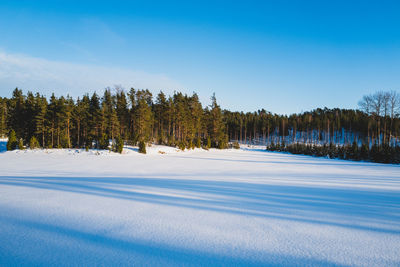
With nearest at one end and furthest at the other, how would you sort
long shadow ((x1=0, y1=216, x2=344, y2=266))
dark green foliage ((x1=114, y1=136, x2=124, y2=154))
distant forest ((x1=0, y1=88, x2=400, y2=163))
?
long shadow ((x1=0, y1=216, x2=344, y2=266)) < dark green foliage ((x1=114, y1=136, x2=124, y2=154)) < distant forest ((x1=0, y1=88, x2=400, y2=163))

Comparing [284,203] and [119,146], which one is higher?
[119,146]

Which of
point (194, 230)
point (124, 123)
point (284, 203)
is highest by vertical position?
point (124, 123)

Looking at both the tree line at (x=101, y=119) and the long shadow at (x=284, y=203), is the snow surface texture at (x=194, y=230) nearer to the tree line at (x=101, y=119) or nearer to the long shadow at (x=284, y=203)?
the long shadow at (x=284, y=203)

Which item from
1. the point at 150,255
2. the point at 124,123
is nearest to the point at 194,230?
the point at 150,255

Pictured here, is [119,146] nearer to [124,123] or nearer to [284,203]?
[124,123]

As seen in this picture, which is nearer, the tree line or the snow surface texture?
the snow surface texture

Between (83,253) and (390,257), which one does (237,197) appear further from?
(83,253)

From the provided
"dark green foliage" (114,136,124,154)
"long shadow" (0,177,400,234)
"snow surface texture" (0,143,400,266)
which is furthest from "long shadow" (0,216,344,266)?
"dark green foliage" (114,136,124,154)

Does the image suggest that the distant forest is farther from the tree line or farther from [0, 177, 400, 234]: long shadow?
[0, 177, 400, 234]: long shadow

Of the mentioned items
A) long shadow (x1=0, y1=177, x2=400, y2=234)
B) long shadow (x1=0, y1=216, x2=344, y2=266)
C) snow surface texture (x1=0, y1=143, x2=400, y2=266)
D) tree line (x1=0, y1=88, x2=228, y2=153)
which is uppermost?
tree line (x1=0, y1=88, x2=228, y2=153)

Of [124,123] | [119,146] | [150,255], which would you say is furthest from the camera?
[124,123]

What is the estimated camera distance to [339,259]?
1.89m

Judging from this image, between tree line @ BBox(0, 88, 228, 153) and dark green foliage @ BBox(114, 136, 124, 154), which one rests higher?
tree line @ BBox(0, 88, 228, 153)

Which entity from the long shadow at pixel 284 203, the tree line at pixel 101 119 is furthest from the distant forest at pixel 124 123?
the long shadow at pixel 284 203
